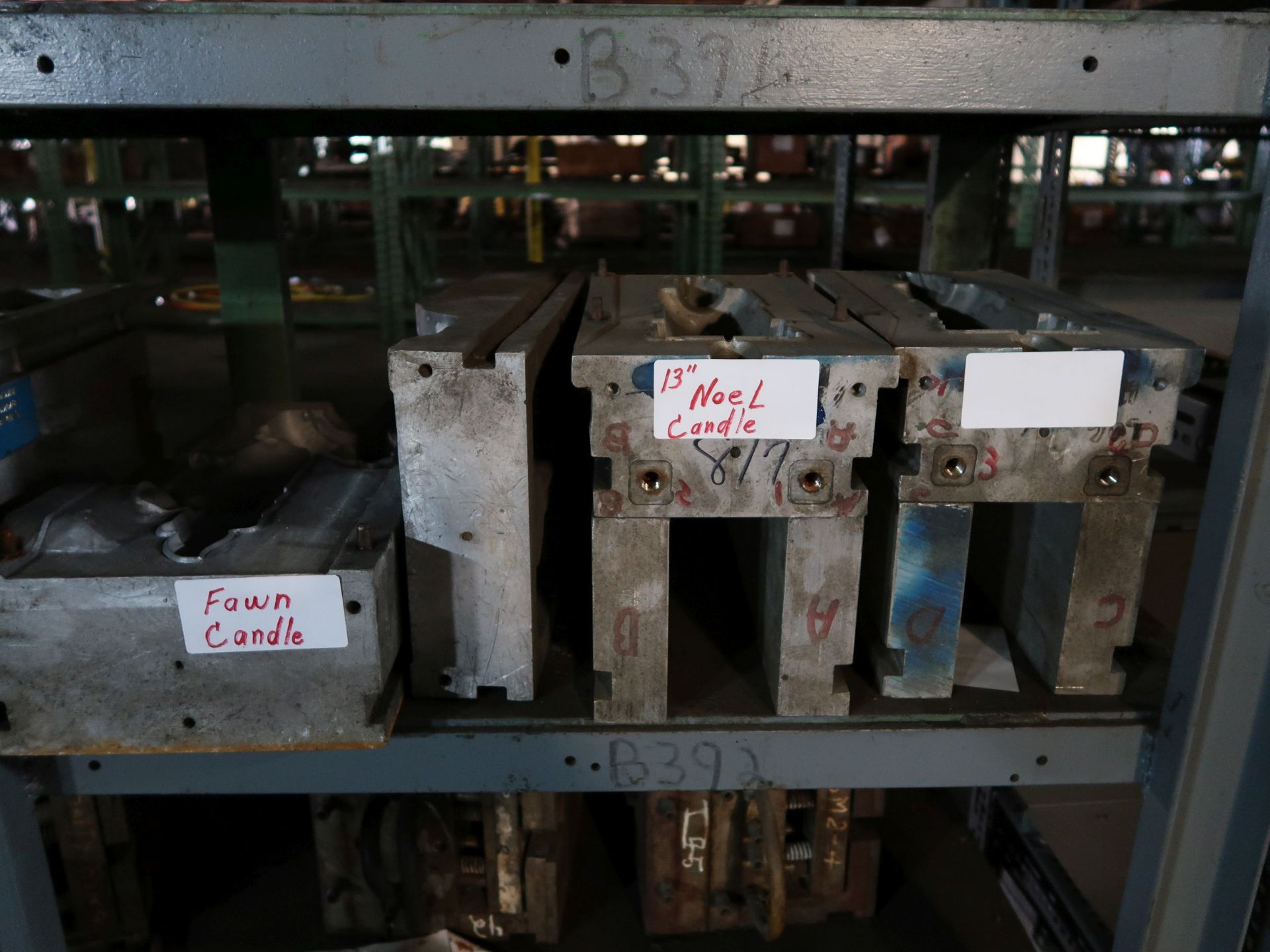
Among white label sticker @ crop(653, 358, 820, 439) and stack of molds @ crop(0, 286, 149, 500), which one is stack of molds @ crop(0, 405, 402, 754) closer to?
stack of molds @ crop(0, 286, 149, 500)

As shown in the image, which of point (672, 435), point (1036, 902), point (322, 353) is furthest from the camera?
point (322, 353)

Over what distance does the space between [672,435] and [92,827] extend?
1213 mm

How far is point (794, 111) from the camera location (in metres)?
0.93

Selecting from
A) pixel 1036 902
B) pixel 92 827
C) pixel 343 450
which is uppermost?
pixel 343 450

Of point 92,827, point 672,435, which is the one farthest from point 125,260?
point 672,435

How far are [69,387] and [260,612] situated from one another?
598 millimetres

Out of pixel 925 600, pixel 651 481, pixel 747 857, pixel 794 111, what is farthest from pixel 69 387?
pixel 747 857

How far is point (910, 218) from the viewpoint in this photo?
6.11 meters

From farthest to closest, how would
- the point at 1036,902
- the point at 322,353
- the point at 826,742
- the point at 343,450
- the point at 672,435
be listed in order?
the point at 322,353 → the point at 1036,902 → the point at 343,450 → the point at 826,742 → the point at 672,435

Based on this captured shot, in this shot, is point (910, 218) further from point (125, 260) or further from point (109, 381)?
point (109, 381)

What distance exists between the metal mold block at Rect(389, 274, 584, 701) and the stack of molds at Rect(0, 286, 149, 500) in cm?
53

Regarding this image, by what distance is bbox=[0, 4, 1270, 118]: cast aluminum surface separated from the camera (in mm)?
798

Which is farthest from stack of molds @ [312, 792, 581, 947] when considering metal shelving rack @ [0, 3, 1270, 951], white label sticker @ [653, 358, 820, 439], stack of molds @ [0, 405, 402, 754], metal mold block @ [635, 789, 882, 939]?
white label sticker @ [653, 358, 820, 439]

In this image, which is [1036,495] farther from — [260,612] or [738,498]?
[260,612]
